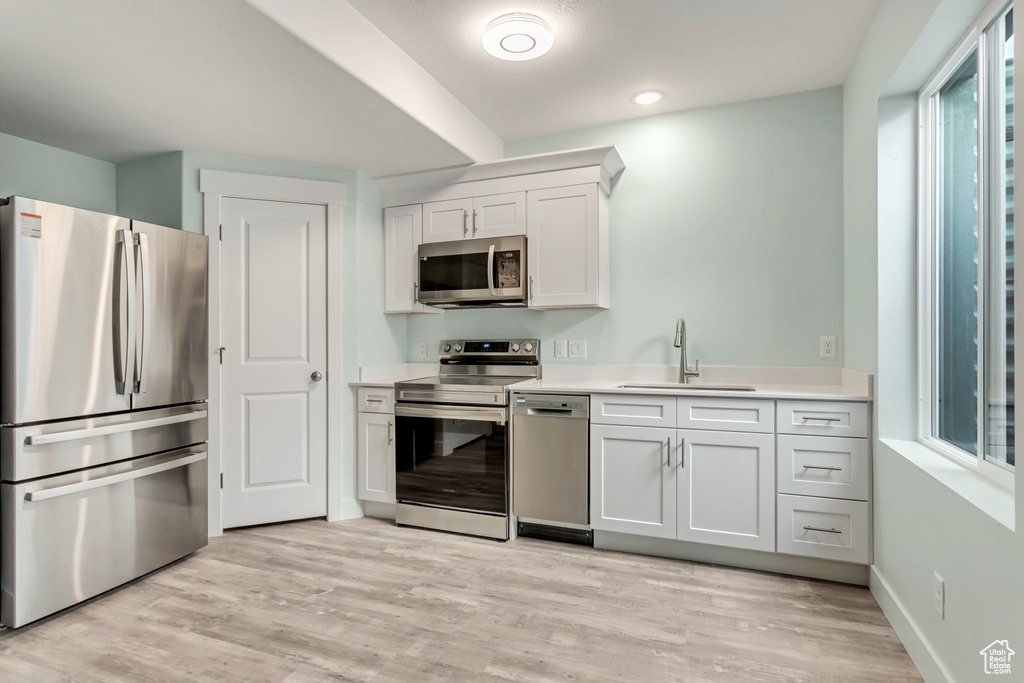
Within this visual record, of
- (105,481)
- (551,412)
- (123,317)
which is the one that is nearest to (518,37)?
(551,412)

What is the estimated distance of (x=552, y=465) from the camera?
2953mm

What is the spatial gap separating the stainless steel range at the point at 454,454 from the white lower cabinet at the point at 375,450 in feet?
0.34

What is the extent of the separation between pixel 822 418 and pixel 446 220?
248 centimetres

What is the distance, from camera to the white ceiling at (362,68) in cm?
195

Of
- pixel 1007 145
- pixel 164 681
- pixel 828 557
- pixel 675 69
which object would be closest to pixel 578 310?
pixel 675 69

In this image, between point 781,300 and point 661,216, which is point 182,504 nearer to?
point 661,216

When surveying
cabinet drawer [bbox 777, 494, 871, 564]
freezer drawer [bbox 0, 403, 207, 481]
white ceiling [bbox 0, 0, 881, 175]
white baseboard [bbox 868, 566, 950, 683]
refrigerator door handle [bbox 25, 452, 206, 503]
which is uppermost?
white ceiling [bbox 0, 0, 881, 175]

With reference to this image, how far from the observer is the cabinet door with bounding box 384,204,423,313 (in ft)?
11.8

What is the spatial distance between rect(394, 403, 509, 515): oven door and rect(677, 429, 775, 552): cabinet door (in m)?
1.00

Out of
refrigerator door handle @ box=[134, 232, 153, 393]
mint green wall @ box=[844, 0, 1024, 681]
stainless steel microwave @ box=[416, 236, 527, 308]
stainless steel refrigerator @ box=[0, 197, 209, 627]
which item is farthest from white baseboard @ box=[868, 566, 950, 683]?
refrigerator door handle @ box=[134, 232, 153, 393]

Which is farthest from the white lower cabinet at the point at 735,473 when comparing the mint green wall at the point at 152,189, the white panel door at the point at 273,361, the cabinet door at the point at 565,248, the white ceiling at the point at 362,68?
the mint green wall at the point at 152,189

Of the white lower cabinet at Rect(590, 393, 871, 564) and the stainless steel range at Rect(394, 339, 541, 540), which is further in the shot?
the stainless steel range at Rect(394, 339, 541, 540)

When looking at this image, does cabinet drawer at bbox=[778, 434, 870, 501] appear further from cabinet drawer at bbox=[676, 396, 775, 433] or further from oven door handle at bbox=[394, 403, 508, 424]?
oven door handle at bbox=[394, 403, 508, 424]

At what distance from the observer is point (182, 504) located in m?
2.75
